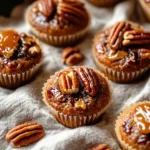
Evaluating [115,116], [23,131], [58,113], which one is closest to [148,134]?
[115,116]

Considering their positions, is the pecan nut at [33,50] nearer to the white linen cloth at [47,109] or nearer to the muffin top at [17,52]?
the muffin top at [17,52]

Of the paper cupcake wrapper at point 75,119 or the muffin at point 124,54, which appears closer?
the paper cupcake wrapper at point 75,119

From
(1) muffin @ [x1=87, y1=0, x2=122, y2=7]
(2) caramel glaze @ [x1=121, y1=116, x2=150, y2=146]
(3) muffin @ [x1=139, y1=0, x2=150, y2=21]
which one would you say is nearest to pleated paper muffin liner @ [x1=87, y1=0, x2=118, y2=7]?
(1) muffin @ [x1=87, y1=0, x2=122, y2=7]

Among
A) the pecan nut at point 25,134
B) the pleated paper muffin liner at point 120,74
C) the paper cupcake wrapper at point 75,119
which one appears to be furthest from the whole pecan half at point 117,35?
the pecan nut at point 25,134

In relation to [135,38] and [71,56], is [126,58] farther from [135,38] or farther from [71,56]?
[71,56]

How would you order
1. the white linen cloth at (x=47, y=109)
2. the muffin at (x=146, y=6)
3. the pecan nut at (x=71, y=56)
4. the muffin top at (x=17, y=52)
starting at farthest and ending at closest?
the muffin at (x=146, y=6)
the pecan nut at (x=71, y=56)
the muffin top at (x=17, y=52)
the white linen cloth at (x=47, y=109)

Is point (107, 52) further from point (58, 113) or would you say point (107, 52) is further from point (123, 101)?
point (58, 113)
